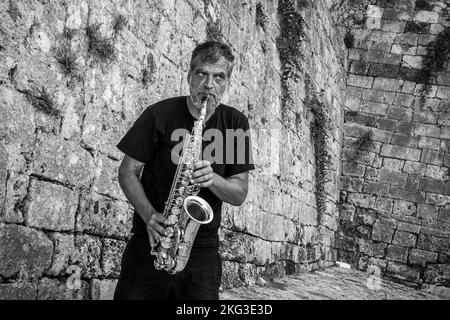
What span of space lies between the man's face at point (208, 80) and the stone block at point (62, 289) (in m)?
1.37

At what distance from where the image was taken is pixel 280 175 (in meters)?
7.12

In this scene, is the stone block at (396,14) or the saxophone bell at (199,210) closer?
the saxophone bell at (199,210)

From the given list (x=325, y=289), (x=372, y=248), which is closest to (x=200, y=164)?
(x=325, y=289)

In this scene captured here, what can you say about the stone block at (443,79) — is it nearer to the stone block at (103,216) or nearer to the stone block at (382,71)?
the stone block at (382,71)

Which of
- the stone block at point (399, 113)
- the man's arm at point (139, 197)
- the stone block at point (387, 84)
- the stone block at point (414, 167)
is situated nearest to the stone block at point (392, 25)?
the stone block at point (387, 84)

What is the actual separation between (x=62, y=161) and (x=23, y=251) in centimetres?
57

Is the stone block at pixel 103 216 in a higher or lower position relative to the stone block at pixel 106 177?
lower

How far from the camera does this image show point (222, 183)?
8.25 feet

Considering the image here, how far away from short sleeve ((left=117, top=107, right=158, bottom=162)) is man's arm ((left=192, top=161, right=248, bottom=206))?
285 mm

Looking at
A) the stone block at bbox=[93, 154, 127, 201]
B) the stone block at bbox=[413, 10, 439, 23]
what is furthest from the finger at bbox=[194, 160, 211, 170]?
the stone block at bbox=[413, 10, 439, 23]

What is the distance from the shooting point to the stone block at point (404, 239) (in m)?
10.1

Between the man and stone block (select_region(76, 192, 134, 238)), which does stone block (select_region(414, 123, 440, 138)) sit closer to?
stone block (select_region(76, 192, 134, 238))

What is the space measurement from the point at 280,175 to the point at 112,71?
3.83 meters
